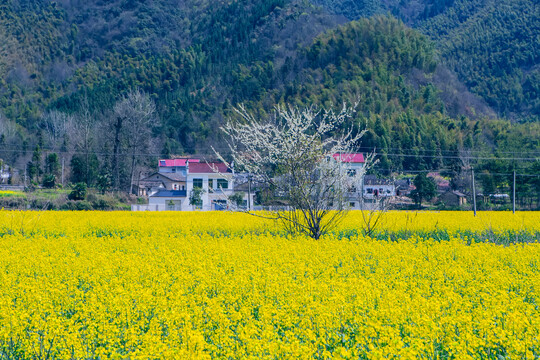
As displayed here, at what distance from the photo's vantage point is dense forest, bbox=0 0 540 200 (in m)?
59.9

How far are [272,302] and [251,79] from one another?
8174 cm

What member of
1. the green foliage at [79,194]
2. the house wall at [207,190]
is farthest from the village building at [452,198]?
the green foliage at [79,194]

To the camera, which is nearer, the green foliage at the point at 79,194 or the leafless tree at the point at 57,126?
the green foliage at the point at 79,194

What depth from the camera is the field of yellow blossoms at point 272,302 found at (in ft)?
16.8

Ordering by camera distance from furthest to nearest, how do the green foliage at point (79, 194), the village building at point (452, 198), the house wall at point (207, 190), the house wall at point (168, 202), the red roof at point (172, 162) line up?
the red roof at point (172, 162) → the house wall at point (207, 190) → the village building at point (452, 198) → the house wall at point (168, 202) → the green foliage at point (79, 194)

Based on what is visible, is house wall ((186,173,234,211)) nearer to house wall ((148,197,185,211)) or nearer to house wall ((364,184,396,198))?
house wall ((148,197,185,211))

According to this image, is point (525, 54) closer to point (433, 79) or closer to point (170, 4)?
point (433, 79)

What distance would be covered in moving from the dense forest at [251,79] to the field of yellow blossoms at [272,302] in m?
38.2

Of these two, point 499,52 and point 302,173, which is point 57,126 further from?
point 499,52

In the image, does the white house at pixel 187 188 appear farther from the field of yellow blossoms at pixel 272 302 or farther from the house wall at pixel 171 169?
the field of yellow blossoms at pixel 272 302

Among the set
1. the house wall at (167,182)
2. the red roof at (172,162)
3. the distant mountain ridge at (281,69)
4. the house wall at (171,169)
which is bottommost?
the house wall at (167,182)

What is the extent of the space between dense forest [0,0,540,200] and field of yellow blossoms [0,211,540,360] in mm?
38227

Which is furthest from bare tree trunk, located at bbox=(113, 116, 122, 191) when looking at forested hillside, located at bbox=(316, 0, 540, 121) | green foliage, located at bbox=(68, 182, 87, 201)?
forested hillside, located at bbox=(316, 0, 540, 121)

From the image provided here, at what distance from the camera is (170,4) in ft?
488
